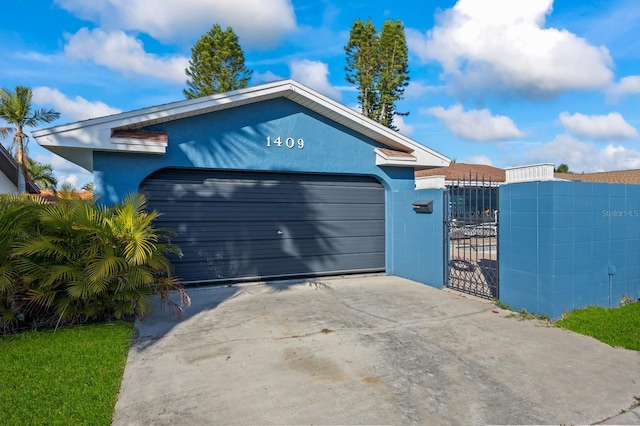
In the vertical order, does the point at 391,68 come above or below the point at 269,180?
above

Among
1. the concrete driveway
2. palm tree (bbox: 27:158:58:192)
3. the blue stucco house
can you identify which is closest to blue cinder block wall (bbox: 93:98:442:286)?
the blue stucco house

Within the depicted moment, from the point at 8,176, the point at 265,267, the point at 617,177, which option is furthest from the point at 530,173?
the point at 8,176

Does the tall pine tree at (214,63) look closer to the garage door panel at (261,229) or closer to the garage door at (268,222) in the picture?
the garage door at (268,222)

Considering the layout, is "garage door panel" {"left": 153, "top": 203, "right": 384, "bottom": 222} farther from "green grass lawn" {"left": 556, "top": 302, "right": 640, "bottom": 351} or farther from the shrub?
"green grass lawn" {"left": 556, "top": 302, "right": 640, "bottom": 351}

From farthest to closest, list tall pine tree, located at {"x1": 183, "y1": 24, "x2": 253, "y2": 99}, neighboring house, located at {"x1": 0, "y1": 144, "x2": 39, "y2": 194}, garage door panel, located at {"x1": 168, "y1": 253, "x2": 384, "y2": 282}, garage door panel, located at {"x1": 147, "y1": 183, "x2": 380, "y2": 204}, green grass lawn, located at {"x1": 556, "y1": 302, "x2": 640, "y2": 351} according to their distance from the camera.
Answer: tall pine tree, located at {"x1": 183, "y1": 24, "x2": 253, "y2": 99} < neighboring house, located at {"x1": 0, "y1": 144, "x2": 39, "y2": 194} < garage door panel, located at {"x1": 168, "y1": 253, "x2": 384, "y2": 282} < garage door panel, located at {"x1": 147, "y1": 183, "x2": 380, "y2": 204} < green grass lawn, located at {"x1": 556, "y1": 302, "x2": 640, "y2": 351}

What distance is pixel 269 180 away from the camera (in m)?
8.77

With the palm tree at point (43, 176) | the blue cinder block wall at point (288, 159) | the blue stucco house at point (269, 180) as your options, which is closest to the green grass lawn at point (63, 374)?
the blue cinder block wall at point (288, 159)

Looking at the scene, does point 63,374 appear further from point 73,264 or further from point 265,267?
point 265,267

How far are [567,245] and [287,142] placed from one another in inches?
226

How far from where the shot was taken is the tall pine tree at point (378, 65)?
24.3m

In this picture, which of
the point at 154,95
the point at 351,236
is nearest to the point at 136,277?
the point at 351,236

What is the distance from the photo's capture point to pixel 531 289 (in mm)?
5812

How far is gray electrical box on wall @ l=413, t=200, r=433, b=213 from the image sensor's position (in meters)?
8.13

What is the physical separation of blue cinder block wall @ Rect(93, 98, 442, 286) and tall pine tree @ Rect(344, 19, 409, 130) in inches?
648
